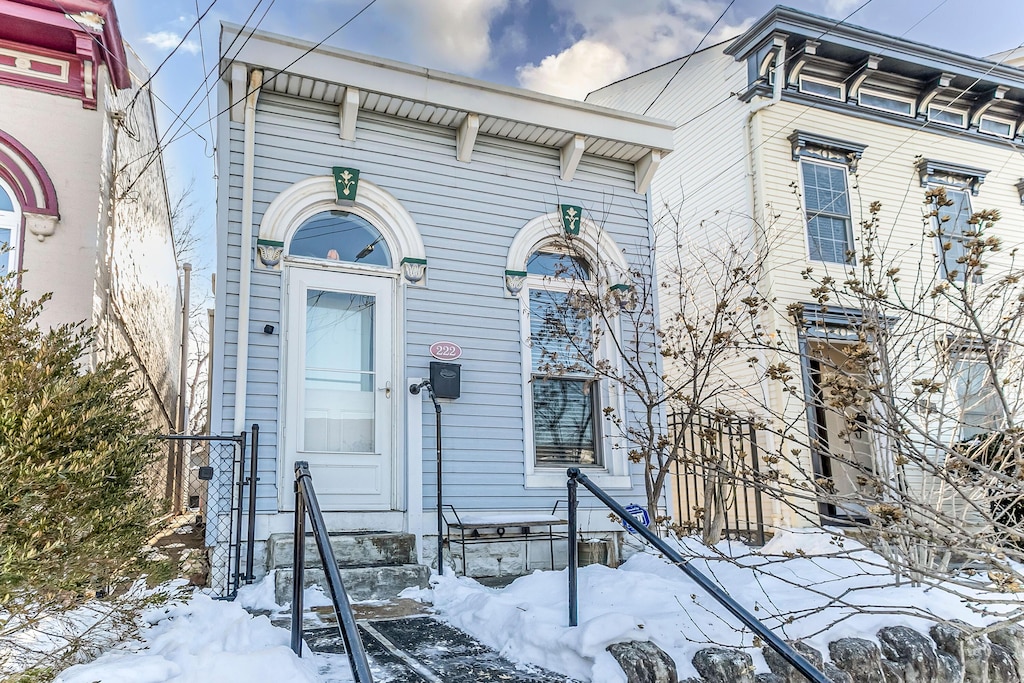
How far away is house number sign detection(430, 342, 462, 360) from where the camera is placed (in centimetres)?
664

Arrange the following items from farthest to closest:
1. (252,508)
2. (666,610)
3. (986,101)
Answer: (986,101) < (252,508) < (666,610)

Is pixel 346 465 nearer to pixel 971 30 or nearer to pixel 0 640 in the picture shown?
pixel 0 640

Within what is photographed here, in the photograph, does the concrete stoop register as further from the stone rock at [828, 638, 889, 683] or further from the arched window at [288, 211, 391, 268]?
the stone rock at [828, 638, 889, 683]

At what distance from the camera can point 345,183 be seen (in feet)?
21.7

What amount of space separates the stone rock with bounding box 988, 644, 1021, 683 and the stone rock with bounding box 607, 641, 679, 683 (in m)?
2.21

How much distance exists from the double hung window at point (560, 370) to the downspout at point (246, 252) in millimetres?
2561

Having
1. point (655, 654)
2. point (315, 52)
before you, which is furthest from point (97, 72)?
point (655, 654)

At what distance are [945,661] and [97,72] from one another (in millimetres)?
7425

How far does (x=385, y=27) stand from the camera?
801cm

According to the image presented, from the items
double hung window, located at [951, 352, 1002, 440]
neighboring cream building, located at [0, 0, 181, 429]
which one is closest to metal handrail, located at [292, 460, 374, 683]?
double hung window, located at [951, 352, 1002, 440]

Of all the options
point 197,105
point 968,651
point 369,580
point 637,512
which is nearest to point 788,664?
point 968,651

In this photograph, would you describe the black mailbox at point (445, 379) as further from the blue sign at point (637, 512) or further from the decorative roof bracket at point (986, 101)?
the decorative roof bracket at point (986, 101)

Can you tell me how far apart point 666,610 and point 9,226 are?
227 inches

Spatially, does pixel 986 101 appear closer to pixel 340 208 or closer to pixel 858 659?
pixel 340 208
